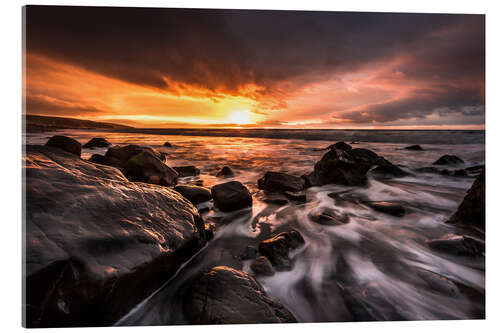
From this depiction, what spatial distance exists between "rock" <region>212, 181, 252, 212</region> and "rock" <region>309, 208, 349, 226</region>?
3.15 feet

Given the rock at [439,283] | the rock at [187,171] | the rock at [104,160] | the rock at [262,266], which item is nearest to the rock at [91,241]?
the rock at [262,266]

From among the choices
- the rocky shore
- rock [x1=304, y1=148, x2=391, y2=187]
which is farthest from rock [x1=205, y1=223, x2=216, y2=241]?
rock [x1=304, y1=148, x2=391, y2=187]

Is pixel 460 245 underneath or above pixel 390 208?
underneath

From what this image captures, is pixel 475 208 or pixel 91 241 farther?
pixel 475 208

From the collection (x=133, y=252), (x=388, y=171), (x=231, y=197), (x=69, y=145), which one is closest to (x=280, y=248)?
(x=231, y=197)

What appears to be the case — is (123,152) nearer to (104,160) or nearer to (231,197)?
(104,160)

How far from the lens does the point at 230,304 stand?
1.28 metres

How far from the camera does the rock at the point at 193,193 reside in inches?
111

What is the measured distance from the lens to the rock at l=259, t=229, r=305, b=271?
175 cm

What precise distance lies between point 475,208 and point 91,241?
364 centimetres

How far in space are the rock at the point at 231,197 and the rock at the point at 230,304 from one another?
4.44 feet

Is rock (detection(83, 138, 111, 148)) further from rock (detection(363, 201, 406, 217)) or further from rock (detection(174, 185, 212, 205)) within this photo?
rock (detection(363, 201, 406, 217))

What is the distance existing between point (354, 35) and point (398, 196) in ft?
8.51
